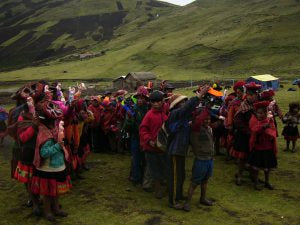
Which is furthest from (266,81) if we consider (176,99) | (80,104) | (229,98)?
(176,99)

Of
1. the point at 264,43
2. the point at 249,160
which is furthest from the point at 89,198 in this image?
the point at 264,43

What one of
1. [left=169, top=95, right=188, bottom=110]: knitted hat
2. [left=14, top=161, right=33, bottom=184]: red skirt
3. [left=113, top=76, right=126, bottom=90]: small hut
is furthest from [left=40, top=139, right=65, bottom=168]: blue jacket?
[left=113, top=76, right=126, bottom=90]: small hut

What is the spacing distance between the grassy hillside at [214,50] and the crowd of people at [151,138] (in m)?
48.7

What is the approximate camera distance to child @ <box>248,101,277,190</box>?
820cm

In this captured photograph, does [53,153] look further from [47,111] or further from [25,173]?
[25,173]

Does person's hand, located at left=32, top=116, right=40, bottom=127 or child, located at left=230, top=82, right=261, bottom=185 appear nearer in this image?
person's hand, located at left=32, top=116, right=40, bottom=127

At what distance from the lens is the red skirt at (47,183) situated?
259 inches

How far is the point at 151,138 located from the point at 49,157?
7.21 feet

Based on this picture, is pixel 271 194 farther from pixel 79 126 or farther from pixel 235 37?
pixel 235 37

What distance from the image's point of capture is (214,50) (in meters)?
84.6

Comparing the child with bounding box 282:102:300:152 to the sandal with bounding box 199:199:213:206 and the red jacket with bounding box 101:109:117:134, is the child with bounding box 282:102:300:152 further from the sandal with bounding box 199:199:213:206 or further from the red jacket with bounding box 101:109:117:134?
the red jacket with bounding box 101:109:117:134

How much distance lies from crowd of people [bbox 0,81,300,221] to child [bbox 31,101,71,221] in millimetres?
17

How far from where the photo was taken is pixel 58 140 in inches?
260

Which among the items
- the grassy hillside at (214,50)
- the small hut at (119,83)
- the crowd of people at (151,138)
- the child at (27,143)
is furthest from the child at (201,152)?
the grassy hillside at (214,50)
